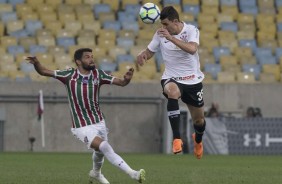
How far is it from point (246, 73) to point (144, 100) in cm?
369

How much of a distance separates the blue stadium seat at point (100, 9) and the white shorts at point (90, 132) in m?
→ 19.3

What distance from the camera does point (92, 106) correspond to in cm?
1288

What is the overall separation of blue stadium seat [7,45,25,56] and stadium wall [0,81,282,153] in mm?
2275

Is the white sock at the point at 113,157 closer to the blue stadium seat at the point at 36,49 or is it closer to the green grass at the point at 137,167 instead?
the green grass at the point at 137,167

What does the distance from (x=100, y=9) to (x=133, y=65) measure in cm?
317

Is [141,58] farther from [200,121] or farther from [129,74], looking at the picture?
[200,121]

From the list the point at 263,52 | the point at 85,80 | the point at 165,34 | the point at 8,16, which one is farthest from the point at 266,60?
the point at 85,80

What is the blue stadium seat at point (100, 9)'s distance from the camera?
3200cm

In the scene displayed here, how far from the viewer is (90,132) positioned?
12672mm

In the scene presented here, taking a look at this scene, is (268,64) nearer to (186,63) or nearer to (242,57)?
(242,57)

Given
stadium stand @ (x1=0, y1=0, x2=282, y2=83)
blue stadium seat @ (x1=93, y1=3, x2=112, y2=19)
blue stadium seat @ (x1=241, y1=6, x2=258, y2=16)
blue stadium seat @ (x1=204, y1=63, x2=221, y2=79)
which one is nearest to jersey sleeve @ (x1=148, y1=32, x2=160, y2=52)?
stadium stand @ (x1=0, y1=0, x2=282, y2=83)

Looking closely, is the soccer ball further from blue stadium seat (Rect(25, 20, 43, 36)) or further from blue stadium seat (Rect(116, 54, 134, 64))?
blue stadium seat (Rect(25, 20, 43, 36))

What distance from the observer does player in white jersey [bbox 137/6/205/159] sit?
13.7 meters

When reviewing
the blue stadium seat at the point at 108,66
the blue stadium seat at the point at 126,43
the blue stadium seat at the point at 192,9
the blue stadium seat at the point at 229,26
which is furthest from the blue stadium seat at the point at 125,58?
the blue stadium seat at the point at 229,26
